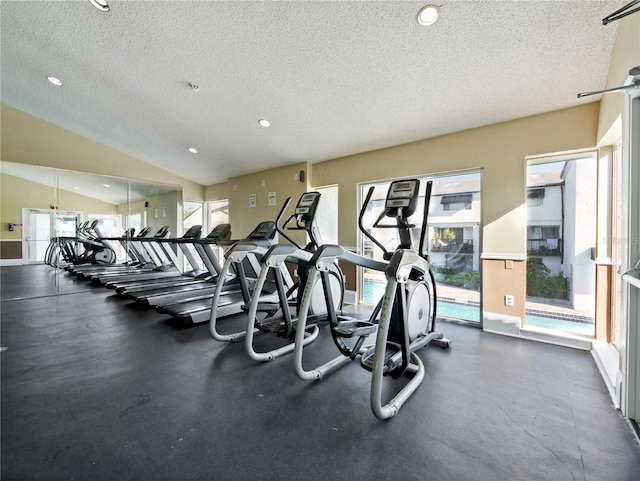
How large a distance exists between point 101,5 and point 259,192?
12.3 ft

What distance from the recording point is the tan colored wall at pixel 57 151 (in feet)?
16.1

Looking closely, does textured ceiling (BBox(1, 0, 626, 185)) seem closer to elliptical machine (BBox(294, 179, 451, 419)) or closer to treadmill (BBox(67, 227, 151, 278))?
elliptical machine (BBox(294, 179, 451, 419))

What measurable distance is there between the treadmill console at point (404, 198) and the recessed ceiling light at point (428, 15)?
46.1 inches

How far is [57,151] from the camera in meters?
5.42

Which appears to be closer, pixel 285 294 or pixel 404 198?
pixel 404 198

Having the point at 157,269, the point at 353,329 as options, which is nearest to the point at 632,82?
the point at 353,329

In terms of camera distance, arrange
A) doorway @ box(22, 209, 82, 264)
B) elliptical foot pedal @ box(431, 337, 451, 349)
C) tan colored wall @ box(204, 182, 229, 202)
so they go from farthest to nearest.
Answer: tan colored wall @ box(204, 182, 229, 202) → doorway @ box(22, 209, 82, 264) → elliptical foot pedal @ box(431, 337, 451, 349)

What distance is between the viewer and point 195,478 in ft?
4.09

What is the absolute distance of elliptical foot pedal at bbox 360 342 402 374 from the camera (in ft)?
5.81

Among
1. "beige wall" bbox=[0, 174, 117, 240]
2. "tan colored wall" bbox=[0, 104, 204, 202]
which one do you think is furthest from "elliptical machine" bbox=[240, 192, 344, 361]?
"tan colored wall" bbox=[0, 104, 204, 202]

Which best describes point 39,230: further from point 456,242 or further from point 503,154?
point 503,154

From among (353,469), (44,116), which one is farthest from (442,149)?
(44,116)

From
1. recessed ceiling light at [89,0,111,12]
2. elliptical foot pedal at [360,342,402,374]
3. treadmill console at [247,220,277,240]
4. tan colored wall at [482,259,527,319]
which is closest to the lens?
elliptical foot pedal at [360,342,402,374]

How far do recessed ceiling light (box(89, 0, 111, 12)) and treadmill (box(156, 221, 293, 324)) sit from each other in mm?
2450
